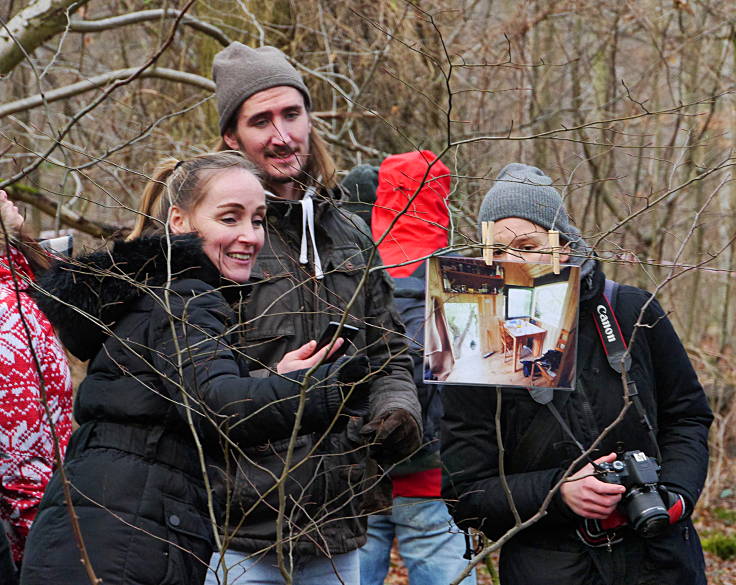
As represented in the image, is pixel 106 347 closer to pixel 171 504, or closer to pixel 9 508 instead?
pixel 171 504

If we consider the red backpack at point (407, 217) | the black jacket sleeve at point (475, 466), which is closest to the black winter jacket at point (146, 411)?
the black jacket sleeve at point (475, 466)

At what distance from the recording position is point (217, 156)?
2.86 m

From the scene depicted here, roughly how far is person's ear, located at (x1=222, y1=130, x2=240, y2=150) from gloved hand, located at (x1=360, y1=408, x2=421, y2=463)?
1.11 meters

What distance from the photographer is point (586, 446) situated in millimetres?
2795

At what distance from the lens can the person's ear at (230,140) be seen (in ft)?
10.9

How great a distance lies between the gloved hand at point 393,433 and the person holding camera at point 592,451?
0.15m

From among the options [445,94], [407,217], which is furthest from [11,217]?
[445,94]

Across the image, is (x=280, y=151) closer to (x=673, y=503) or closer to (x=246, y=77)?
(x=246, y=77)

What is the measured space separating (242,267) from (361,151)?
4781 millimetres

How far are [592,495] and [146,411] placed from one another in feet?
4.07

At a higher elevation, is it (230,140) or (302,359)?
(230,140)

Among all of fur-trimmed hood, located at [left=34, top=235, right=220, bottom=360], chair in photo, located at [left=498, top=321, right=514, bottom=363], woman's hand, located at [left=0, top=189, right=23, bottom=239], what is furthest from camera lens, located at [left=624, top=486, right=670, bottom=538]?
woman's hand, located at [left=0, top=189, right=23, bottom=239]

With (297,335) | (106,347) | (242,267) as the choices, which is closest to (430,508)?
(297,335)

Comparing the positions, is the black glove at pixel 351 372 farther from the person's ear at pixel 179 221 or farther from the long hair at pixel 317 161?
the long hair at pixel 317 161
